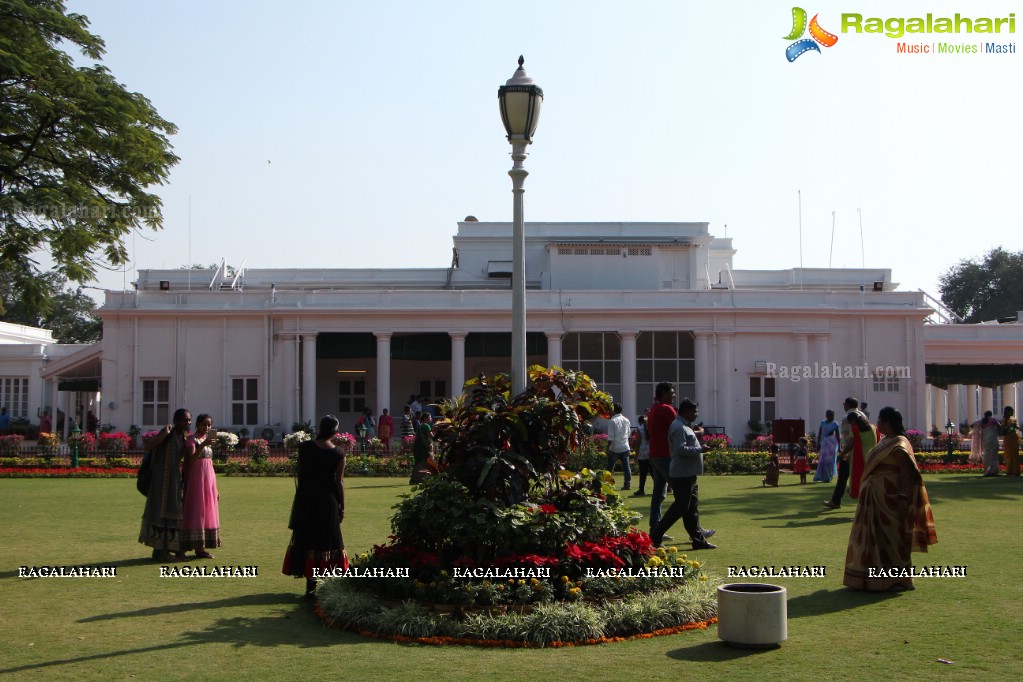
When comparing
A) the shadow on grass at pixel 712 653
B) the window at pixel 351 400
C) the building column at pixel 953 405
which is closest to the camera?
the shadow on grass at pixel 712 653

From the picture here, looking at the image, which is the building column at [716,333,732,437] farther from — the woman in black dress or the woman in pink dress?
the woman in black dress

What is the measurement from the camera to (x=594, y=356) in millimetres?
37375

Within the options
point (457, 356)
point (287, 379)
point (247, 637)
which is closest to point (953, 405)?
point (457, 356)

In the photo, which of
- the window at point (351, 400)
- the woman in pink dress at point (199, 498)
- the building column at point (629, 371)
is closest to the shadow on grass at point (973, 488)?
the woman in pink dress at point (199, 498)

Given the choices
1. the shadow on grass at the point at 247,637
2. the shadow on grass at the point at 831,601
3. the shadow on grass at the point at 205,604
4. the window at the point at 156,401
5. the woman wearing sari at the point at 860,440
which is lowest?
the shadow on grass at the point at 247,637

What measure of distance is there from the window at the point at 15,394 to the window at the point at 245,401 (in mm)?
16674

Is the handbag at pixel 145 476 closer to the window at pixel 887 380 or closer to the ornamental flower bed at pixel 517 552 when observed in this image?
the ornamental flower bed at pixel 517 552

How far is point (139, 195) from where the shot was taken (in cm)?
1554

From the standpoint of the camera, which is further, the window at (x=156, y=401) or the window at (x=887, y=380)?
the window at (x=887, y=380)

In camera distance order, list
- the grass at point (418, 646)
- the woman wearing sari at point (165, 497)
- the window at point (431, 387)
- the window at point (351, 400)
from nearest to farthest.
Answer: the grass at point (418, 646) < the woman wearing sari at point (165, 497) < the window at point (351, 400) < the window at point (431, 387)

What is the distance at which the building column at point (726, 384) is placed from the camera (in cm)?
3522

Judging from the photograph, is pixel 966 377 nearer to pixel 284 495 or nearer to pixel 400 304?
pixel 400 304

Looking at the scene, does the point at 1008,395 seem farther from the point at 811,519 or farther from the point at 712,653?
the point at 712,653

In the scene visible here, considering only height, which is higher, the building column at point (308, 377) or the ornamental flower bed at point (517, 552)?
the building column at point (308, 377)
